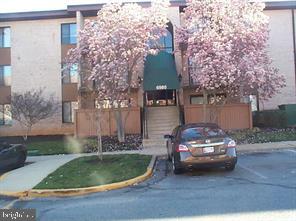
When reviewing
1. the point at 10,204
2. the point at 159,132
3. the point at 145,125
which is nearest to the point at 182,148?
the point at 10,204

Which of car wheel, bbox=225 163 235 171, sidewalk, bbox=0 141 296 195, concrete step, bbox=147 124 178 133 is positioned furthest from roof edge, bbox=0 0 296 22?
car wheel, bbox=225 163 235 171

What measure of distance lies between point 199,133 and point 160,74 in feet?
42.2

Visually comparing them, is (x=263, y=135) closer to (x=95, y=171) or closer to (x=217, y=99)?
(x=217, y=99)

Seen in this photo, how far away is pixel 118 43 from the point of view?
69.3ft

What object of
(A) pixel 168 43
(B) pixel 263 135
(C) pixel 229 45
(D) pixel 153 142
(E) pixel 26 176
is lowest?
(E) pixel 26 176

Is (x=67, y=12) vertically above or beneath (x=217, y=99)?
above

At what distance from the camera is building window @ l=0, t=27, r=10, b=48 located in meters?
29.8

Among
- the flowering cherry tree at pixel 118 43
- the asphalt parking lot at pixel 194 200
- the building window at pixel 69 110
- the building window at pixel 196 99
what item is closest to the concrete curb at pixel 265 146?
the asphalt parking lot at pixel 194 200

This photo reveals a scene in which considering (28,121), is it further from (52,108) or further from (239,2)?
(239,2)

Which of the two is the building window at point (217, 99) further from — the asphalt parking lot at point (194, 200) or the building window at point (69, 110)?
the asphalt parking lot at point (194, 200)

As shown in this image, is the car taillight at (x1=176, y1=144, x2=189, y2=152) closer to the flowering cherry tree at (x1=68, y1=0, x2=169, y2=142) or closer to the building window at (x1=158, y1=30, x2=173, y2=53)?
the flowering cherry tree at (x1=68, y1=0, x2=169, y2=142)

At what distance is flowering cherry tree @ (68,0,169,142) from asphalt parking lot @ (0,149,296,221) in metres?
9.26

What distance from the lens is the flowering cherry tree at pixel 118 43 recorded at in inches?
829

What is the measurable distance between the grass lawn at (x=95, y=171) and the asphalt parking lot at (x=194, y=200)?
2.89 ft
